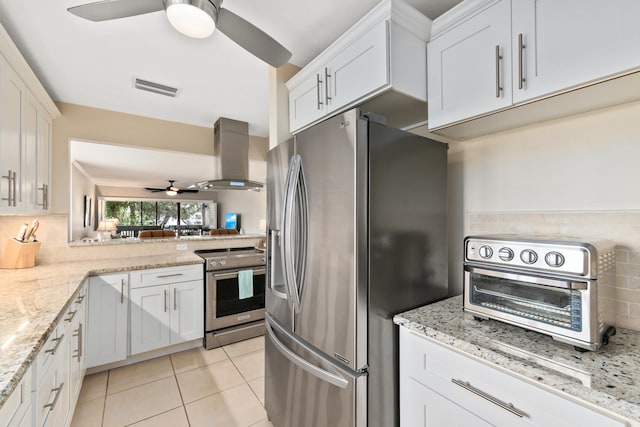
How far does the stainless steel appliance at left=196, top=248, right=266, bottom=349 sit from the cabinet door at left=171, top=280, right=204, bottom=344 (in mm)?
65

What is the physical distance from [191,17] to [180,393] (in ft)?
7.99

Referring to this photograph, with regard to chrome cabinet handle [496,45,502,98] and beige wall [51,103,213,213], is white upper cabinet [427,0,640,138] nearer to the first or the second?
chrome cabinet handle [496,45,502,98]

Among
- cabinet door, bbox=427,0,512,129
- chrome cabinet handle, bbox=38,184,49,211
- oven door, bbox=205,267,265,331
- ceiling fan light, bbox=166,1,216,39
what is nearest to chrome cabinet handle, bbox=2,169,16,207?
chrome cabinet handle, bbox=38,184,49,211

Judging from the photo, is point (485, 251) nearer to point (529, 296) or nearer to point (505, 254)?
point (505, 254)

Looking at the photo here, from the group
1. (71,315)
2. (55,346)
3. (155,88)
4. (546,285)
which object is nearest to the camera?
(546,285)

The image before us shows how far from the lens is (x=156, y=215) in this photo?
403 inches

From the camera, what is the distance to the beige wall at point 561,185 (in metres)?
1.15

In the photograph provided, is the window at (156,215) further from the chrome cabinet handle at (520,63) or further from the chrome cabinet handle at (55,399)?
the chrome cabinet handle at (520,63)

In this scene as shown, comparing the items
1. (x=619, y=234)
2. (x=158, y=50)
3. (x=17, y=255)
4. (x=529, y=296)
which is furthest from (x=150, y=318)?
(x=619, y=234)

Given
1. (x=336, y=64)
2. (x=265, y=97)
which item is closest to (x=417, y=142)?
(x=336, y=64)

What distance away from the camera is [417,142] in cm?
141

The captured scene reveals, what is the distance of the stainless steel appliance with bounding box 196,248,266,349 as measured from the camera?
285 cm

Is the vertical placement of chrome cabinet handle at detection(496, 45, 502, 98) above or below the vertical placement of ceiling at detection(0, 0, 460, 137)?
below

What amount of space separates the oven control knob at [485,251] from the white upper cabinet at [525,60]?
1.88ft
